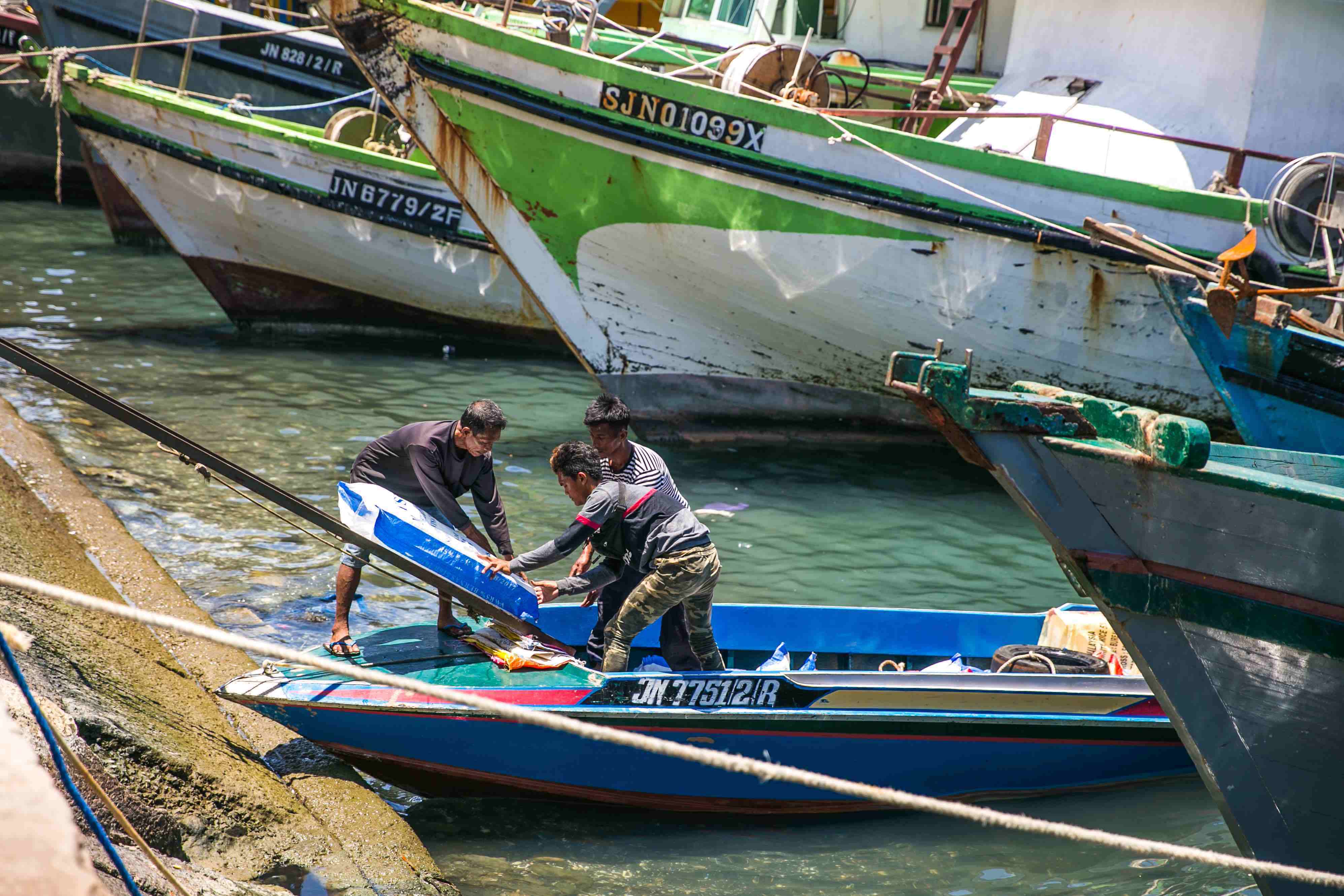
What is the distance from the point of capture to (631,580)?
5578 mm

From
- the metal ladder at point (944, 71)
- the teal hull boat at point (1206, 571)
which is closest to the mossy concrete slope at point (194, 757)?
the teal hull boat at point (1206, 571)

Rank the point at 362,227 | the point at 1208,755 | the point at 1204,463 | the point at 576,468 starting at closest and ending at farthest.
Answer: the point at 1204,463
the point at 1208,755
the point at 576,468
the point at 362,227

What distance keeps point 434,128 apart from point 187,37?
863 cm

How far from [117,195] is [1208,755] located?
17.4 metres

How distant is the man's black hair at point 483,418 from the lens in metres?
5.45

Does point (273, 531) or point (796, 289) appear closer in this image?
point (273, 531)

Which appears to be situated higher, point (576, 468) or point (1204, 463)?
point (1204, 463)

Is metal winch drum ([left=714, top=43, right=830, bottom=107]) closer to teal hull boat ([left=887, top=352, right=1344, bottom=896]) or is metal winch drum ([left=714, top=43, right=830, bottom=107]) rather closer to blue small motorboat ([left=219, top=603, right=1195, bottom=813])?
blue small motorboat ([left=219, top=603, right=1195, bottom=813])

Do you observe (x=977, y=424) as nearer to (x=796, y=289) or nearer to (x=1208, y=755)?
(x=1208, y=755)

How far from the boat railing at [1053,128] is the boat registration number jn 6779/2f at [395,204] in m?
4.94

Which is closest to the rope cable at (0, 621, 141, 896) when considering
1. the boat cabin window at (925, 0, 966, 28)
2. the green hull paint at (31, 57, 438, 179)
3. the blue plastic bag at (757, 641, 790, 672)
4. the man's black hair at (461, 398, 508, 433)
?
the man's black hair at (461, 398, 508, 433)

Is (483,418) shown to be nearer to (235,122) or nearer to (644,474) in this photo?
(644,474)

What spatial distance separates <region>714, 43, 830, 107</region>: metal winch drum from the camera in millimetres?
9477

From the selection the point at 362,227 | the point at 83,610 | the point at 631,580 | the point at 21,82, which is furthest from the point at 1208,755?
the point at 21,82
